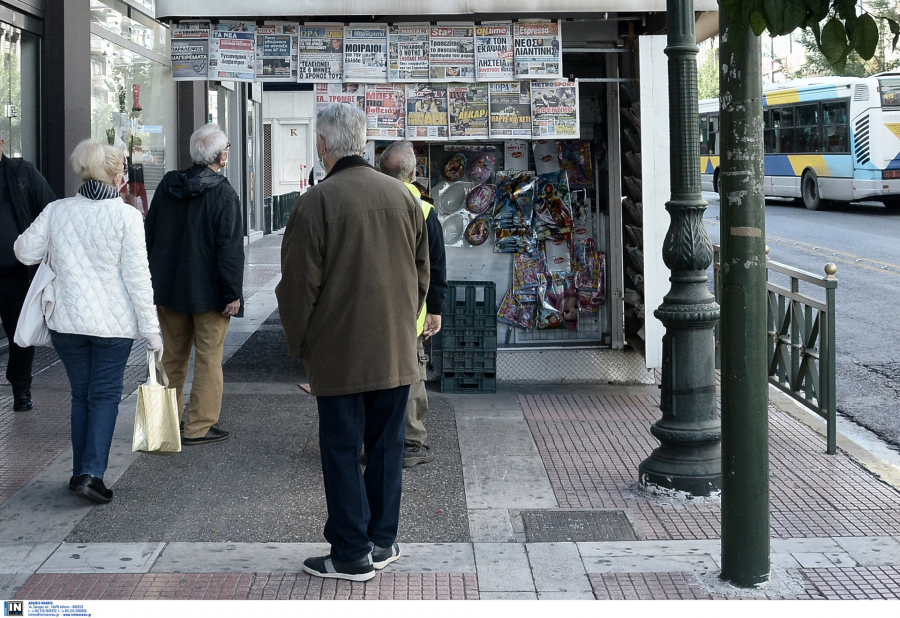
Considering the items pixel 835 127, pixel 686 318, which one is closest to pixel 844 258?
pixel 835 127

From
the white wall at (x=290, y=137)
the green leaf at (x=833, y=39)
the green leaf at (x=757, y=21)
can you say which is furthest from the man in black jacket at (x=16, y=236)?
the white wall at (x=290, y=137)

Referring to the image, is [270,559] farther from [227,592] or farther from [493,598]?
[493,598]

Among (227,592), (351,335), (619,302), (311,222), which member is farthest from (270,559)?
(619,302)

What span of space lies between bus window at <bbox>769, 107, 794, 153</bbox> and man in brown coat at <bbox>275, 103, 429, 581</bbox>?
930 inches

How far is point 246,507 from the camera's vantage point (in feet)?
16.7

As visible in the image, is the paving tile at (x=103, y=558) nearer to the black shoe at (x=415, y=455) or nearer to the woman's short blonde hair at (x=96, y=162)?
the black shoe at (x=415, y=455)

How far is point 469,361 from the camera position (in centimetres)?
758

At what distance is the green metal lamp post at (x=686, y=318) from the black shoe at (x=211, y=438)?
2.57m

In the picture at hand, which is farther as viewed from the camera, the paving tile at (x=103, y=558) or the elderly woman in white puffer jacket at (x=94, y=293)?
the elderly woman in white puffer jacket at (x=94, y=293)

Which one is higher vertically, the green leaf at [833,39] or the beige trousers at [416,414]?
the green leaf at [833,39]

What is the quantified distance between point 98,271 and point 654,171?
3898 millimetres

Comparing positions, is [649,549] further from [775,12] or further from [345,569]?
[775,12]

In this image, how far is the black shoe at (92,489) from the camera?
A: 5.05 meters

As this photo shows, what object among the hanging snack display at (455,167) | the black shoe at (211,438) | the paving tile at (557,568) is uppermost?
the hanging snack display at (455,167)
